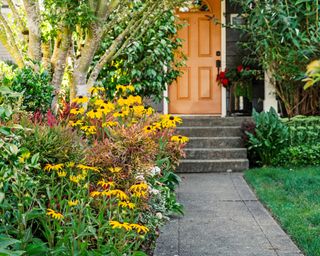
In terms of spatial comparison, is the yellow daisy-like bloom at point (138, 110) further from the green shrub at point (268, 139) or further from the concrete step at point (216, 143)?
the concrete step at point (216, 143)

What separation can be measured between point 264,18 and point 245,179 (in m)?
2.91

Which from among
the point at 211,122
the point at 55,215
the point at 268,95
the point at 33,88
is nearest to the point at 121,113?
the point at 33,88

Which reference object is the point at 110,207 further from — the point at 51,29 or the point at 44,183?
the point at 51,29

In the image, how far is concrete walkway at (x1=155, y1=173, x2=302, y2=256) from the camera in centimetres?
A: 459

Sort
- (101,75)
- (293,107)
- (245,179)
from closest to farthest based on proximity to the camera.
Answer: (245,179) < (101,75) < (293,107)

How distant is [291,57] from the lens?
31.6ft

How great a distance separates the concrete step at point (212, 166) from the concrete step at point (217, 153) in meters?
0.25

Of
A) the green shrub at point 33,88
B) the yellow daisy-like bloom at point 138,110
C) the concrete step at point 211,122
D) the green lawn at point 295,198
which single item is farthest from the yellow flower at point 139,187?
the concrete step at point 211,122

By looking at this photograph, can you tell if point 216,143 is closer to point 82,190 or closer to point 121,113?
point 121,113

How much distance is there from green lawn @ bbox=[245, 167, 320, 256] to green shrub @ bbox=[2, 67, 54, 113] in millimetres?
2742

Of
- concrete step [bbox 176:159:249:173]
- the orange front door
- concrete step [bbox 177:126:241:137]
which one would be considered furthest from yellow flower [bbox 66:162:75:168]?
the orange front door

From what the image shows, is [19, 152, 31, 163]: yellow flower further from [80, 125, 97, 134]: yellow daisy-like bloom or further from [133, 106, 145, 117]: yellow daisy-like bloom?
[133, 106, 145, 117]: yellow daisy-like bloom

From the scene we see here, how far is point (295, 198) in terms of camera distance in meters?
6.66

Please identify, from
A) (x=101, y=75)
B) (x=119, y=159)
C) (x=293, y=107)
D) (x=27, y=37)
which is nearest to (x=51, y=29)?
(x=27, y=37)
